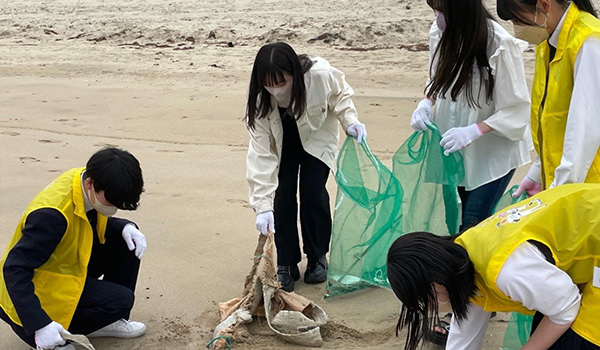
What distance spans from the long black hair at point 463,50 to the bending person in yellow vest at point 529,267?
0.85 metres

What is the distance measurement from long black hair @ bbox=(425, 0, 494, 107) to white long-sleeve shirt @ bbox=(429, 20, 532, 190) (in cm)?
2

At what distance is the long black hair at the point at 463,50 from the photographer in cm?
253

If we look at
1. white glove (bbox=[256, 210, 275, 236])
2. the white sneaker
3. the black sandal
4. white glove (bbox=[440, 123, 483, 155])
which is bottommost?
the black sandal

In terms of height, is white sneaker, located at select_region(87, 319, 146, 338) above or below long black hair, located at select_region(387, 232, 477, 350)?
below

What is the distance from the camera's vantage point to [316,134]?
3.12 metres

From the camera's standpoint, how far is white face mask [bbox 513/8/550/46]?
6.93 ft

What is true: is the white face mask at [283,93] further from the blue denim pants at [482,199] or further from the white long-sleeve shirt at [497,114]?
the blue denim pants at [482,199]

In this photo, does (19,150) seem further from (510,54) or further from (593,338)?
(593,338)

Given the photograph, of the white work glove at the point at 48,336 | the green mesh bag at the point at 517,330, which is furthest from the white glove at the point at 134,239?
the green mesh bag at the point at 517,330

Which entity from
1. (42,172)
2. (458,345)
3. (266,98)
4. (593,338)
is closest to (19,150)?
(42,172)

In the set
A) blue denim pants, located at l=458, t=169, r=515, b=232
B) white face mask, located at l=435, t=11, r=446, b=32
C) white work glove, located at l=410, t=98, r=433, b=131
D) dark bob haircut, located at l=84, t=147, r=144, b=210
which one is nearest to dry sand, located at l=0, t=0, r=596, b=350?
blue denim pants, located at l=458, t=169, r=515, b=232

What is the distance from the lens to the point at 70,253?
8.51 ft

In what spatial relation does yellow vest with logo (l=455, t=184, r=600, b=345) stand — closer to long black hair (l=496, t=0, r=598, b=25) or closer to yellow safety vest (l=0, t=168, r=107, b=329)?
long black hair (l=496, t=0, r=598, b=25)

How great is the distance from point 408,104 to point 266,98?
168 inches
